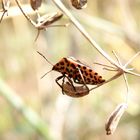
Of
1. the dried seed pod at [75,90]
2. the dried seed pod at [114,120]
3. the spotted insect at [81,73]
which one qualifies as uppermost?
the spotted insect at [81,73]

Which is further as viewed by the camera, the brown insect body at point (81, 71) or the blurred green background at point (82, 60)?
the blurred green background at point (82, 60)

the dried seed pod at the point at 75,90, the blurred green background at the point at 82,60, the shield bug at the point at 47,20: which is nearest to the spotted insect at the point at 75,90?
the dried seed pod at the point at 75,90

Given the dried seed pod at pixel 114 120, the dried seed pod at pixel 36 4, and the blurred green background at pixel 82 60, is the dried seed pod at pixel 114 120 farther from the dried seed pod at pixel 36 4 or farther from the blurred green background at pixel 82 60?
the blurred green background at pixel 82 60

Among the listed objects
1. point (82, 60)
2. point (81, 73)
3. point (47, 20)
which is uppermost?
point (47, 20)

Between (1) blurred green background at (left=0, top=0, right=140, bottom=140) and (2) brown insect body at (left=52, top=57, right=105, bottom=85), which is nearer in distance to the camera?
(2) brown insect body at (left=52, top=57, right=105, bottom=85)

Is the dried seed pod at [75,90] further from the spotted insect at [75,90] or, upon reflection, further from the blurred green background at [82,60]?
the blurred green background at [82,60]

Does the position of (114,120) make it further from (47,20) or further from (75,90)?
(47,20)

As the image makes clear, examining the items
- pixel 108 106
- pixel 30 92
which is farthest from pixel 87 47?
pixel 30 92

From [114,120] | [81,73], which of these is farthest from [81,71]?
[114,120]

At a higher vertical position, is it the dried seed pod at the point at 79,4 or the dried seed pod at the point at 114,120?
the dried seed pod at the point at 79,4

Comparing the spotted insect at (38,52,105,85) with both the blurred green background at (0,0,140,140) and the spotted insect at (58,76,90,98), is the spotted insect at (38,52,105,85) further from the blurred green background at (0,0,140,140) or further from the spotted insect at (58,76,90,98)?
the blurred green background at (0,0,140,140)

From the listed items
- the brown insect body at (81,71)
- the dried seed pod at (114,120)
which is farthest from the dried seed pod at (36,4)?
the dried seed pod at (114,120)

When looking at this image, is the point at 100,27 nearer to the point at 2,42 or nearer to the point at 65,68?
the point at 65,68

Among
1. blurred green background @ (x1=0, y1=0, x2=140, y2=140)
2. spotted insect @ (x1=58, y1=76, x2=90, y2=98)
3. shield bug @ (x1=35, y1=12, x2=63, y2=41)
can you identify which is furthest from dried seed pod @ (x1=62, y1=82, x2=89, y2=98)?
blurred green background @ (x1=0, y1=0, x2=140, y2=140)
